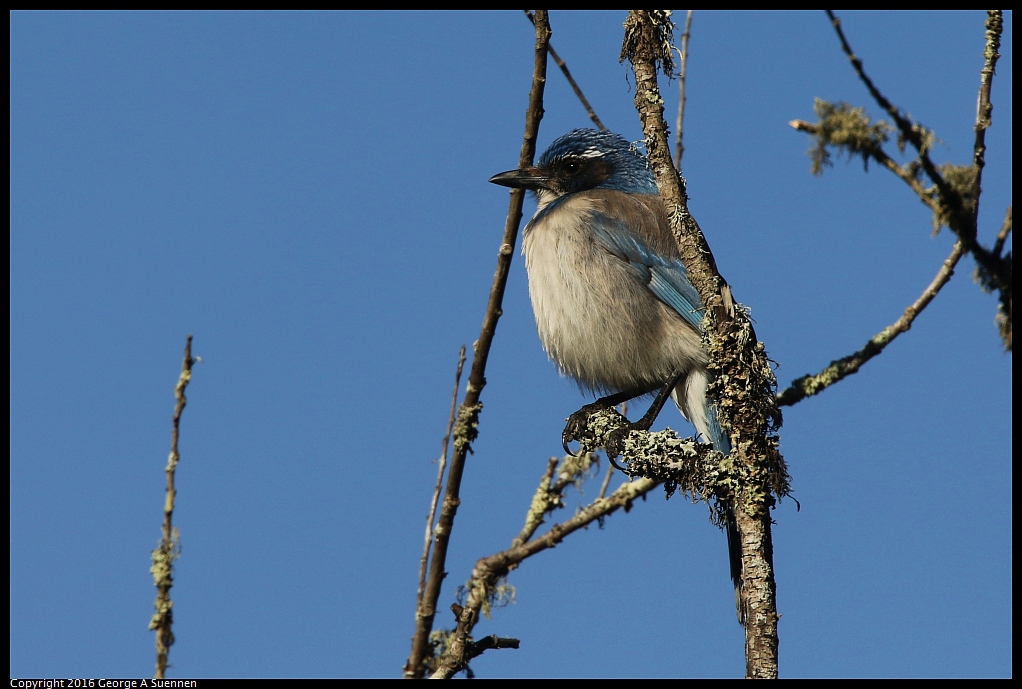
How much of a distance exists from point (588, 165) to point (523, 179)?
0.55 m

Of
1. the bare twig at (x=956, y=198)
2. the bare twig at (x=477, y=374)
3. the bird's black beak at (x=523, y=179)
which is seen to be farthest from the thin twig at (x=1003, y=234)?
the bird's black beak at (x=523, y=179)

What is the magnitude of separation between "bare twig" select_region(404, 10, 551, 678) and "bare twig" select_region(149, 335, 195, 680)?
3.81ft

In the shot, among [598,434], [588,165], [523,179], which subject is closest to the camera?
[598,434]

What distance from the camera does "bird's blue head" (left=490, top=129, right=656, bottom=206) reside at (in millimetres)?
6664

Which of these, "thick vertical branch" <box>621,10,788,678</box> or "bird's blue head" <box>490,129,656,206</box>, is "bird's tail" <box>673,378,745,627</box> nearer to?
"thick vertical branch" <box>621,10,788,678</box>

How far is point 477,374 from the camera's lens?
460 cm

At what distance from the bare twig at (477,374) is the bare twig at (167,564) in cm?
116

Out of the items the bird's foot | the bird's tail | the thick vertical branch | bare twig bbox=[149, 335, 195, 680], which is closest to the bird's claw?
the bird's foot

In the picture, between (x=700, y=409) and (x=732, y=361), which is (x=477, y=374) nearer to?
(x=732, y=361)

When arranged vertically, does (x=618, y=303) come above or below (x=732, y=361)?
above

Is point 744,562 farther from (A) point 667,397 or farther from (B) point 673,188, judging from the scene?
(A) point 667,397

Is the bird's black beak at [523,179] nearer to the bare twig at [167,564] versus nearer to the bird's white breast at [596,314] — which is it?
→ the bird's white breast at [596,314]

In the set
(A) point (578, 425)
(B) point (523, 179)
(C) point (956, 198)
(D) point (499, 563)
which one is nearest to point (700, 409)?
(A) point (578, 425)
